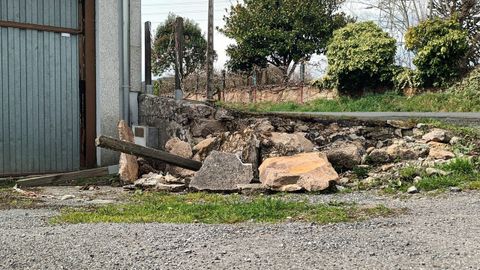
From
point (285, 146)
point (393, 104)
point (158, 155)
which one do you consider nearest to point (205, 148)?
point (158, 155)

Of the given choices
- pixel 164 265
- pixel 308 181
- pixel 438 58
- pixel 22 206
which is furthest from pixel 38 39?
pixel 438 58

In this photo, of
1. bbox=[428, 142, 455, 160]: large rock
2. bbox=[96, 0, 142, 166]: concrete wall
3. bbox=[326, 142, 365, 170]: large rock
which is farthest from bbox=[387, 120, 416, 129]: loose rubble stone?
bbox=[96, 0, 142, 166]: concrete wall

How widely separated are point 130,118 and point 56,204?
4.03 meters

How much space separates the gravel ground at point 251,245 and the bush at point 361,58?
1846cm

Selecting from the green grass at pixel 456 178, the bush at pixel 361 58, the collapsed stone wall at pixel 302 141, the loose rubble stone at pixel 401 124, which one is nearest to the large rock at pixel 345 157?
the collapsed stone wall at pixel 302 141

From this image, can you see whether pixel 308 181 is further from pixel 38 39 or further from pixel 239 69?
pixel 239 69

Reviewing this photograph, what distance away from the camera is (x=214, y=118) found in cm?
972

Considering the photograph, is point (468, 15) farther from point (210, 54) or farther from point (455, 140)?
point (455, 140)

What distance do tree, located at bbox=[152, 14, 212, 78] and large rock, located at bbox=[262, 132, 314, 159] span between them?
90.7 ft

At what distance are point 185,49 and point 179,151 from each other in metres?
29.2

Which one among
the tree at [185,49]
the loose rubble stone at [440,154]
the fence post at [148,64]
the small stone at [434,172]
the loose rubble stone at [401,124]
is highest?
the tree at [185,49]

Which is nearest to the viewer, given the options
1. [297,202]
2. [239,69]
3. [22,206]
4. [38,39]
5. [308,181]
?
[297,202]

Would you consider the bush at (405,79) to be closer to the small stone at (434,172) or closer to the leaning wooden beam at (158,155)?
the small stone at (434,172)

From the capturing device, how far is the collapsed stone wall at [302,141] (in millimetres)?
7734
